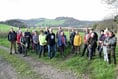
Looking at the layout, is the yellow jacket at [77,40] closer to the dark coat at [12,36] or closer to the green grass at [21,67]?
the green grass at [21,67]

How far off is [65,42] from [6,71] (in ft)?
18.8

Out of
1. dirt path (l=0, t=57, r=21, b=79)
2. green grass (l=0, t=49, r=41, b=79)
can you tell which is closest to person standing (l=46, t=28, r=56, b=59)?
green grass (l=0, t=49, r=41, b=79)

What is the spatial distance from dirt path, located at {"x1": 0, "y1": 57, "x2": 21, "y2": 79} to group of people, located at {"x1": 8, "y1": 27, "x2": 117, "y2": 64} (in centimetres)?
322

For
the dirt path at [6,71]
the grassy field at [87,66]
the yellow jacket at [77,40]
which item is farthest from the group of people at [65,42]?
the dirt path at [6,71]

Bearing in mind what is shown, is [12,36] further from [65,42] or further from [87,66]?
[87,66]

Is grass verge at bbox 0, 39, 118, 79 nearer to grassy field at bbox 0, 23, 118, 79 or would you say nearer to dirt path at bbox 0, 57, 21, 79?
grassy field at bbox 0, 23, 118, 79

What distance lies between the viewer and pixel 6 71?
1927 centimetres

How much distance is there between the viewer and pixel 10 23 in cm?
7775

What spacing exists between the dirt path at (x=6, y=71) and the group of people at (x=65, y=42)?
127 inches

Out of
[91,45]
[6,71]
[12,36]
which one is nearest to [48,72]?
[6,71]

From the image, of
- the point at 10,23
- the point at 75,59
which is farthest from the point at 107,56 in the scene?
the point at 10,23

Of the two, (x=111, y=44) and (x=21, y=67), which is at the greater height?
(x=111, y=44)

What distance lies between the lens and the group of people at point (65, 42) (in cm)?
1864

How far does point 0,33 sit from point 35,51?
21.3 meters
